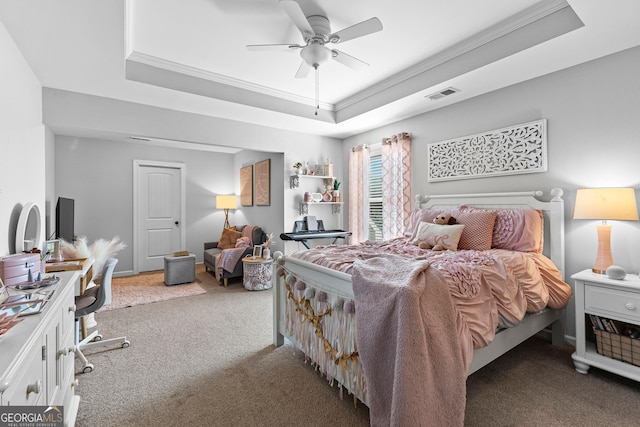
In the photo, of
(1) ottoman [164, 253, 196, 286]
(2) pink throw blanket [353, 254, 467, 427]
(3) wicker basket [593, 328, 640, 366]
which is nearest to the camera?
(2) pink throw blanket [353, 254, 467, 427]

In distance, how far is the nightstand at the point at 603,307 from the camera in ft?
6.47

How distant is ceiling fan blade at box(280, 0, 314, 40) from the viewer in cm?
Answer: 190

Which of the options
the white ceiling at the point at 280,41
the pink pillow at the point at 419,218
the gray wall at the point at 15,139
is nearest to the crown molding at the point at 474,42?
the white ceiling at the point at 280,41

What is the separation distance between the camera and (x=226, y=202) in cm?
601

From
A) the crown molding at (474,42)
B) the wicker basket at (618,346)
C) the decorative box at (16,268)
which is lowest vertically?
the wicker basket at (618,346)

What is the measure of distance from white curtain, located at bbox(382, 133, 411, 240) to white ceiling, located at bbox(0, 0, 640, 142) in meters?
0.59

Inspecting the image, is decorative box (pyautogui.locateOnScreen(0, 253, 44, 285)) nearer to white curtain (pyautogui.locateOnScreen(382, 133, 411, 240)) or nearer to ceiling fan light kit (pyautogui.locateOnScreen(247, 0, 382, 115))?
ceiling fan light kit (pyautogui.locateOnScreen(247, 0, 382, 115))

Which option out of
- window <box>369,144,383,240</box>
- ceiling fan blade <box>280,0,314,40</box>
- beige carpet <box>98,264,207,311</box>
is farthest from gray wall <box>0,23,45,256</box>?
window <box>369,144,383,240</box>

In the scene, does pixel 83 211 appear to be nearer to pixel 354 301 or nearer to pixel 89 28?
pixel 89 28

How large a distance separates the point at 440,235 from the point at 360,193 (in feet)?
7.01

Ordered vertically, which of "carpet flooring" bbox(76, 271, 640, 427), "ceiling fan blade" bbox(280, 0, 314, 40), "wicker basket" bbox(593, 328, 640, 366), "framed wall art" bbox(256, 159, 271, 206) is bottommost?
"carpet flooring" bbox(76, 271, 640, 427)

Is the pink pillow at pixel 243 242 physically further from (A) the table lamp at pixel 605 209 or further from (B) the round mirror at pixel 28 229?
(A) the table lamp at pixel 605 209

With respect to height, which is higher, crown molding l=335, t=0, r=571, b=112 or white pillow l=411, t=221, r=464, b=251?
crown molding l=335, t=0, r=571, b=112

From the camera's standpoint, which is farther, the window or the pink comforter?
the window
